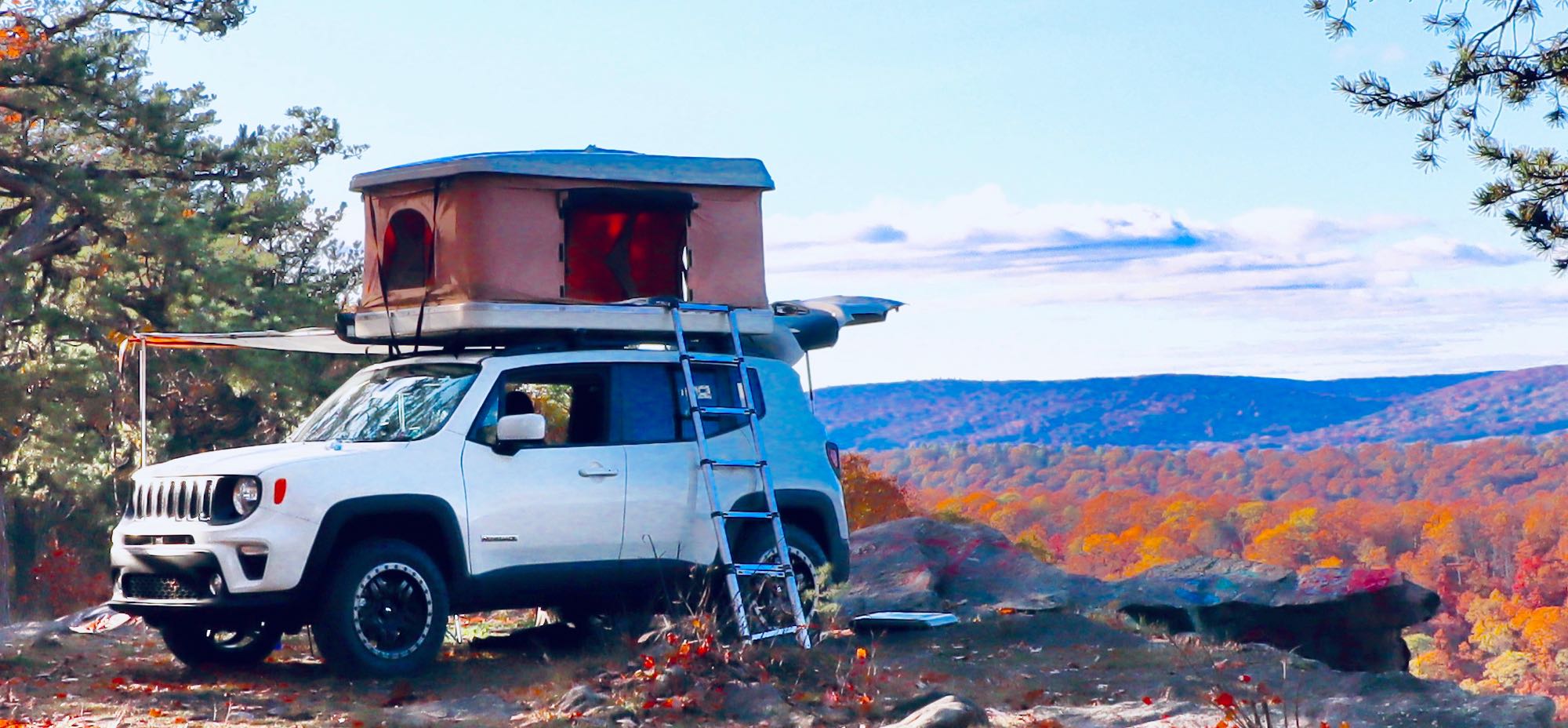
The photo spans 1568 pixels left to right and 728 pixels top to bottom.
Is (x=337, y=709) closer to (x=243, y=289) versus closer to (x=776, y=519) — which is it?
(x=776, y=519)

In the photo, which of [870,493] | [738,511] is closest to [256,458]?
[738,511]

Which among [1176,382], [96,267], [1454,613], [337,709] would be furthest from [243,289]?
[1176,382]

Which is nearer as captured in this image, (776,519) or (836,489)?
(776,519)

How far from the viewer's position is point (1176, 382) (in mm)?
111375

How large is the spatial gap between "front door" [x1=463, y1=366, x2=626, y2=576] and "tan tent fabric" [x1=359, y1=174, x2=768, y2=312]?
2.13 feet

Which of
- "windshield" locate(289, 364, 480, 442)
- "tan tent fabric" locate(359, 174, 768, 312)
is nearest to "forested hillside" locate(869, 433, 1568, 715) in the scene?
"tan tent fabric" locate(359, 174, 768, 312)

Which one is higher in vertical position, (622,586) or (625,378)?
(625,378)

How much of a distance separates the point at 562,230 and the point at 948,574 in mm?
4972

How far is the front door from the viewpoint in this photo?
33.0 feet

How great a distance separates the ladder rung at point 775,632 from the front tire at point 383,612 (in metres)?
1.81

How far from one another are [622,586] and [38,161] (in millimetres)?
18511

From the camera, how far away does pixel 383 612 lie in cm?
975

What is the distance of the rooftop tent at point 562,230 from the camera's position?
35.5 ft

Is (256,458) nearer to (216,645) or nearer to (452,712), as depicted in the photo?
(216,645)
